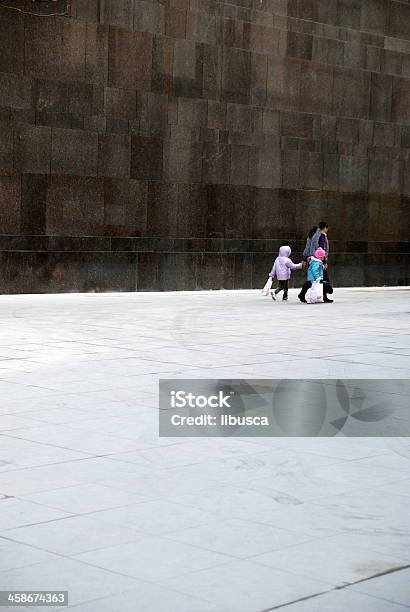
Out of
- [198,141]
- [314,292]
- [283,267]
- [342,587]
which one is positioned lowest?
[342,587]

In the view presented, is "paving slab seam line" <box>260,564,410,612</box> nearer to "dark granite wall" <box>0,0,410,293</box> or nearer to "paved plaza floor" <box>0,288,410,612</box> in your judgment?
"paved plaza floor" <box>0,288,410,612</box>

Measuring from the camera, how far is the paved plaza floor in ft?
16.2

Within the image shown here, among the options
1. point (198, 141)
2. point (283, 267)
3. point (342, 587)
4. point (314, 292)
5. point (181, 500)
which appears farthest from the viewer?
point (198, 141)

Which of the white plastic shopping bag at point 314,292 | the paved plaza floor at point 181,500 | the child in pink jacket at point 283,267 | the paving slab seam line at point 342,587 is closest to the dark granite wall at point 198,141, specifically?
the child in pink jacket at point 283,267

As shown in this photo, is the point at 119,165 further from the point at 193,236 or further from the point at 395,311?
the point at 395,311

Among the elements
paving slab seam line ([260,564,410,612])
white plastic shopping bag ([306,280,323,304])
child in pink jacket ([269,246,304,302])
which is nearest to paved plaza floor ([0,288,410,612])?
paving slab seam line ([260,564,410,612])

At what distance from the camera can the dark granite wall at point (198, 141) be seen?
2286 centimetres

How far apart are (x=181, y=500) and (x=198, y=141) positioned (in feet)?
65.2

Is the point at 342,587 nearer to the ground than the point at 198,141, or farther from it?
nearer to the ground

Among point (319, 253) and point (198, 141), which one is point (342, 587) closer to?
point (319, 253)

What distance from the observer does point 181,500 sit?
253 inches

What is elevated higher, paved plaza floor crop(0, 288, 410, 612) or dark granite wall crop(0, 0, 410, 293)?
dark granite wall crop(0, 0, 410, 293)

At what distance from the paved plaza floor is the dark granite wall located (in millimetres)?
10405

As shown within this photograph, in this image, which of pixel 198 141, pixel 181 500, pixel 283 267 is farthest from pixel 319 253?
pixel 181 500
